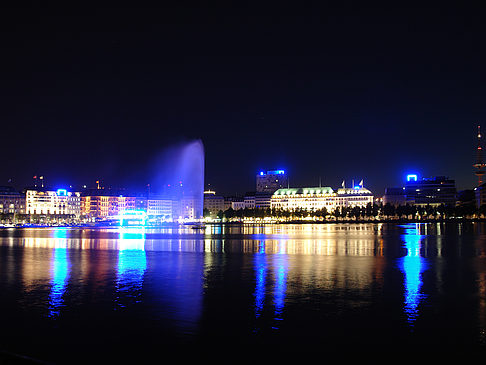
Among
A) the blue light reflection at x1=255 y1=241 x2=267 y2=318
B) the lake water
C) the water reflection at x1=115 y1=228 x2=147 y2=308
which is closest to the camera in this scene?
the lake water

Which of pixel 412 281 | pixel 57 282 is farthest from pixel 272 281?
pixel 57 282

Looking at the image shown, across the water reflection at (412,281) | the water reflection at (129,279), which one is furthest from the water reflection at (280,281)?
the water reflection at (129,279)

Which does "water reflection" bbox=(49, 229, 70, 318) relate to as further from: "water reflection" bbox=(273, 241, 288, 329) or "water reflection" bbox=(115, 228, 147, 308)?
"water reflection" bbox=(273, 241, 288, 329)

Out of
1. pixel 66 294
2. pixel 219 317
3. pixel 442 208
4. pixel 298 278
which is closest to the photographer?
pixel 219 317

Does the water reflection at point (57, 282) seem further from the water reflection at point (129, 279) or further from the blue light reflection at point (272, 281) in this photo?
the blue light reflection at point (272, 281)

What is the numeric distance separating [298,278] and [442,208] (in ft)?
595

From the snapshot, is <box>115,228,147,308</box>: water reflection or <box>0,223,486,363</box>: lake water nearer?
<box>0,223,486,363</box>: lake water

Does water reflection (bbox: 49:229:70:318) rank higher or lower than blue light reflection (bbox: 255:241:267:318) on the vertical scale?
higher

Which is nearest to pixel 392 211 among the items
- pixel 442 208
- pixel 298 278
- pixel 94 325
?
pixel 442 208

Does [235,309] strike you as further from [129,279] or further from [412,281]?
[412,281]

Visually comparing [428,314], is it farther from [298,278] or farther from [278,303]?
[298,278]

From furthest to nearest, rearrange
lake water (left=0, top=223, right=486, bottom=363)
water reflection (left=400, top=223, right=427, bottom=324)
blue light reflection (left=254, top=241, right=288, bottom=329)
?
blue light reflection (left=254, top=241, right=288, bottom=329), water reflection (left=400, top=223, right=427, bottom=324), lake water (left=0, top=223, right=486, bottom=363)

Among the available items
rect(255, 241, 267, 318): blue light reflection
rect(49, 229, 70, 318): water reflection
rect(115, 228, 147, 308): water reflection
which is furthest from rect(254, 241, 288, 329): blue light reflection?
rect(49, 229, 70, 318): water reflection

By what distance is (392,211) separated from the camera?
199750mm
